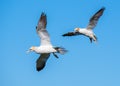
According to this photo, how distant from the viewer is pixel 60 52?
36219mm

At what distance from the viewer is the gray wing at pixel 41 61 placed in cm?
3919

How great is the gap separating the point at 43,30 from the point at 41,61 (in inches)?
129

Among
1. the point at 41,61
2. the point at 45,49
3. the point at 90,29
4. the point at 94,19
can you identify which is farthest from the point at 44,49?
the point at 94,19

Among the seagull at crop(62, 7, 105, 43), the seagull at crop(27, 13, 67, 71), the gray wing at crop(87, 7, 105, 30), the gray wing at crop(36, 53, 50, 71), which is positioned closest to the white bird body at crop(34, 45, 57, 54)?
the seagull at crop(27, 13, 67, 71)

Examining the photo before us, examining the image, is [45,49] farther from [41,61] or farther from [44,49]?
[41,61]

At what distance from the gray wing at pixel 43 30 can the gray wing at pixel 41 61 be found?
1.92 metres

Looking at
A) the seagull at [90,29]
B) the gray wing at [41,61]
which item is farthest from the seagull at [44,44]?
the seagull at [90,29]

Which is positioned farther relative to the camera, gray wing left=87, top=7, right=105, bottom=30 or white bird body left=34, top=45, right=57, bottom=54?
gray wing left=87, top=7, right=105, bottom=30

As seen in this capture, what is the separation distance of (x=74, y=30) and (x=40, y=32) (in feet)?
17.2

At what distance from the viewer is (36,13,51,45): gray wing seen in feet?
119

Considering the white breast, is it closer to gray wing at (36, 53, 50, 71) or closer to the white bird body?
the white bird body

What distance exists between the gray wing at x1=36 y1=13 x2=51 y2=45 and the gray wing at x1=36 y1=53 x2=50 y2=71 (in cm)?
192

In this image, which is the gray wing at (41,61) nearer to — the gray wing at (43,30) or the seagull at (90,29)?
the gray wing at (43,30)

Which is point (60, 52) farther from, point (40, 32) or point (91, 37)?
point (91, 37)
